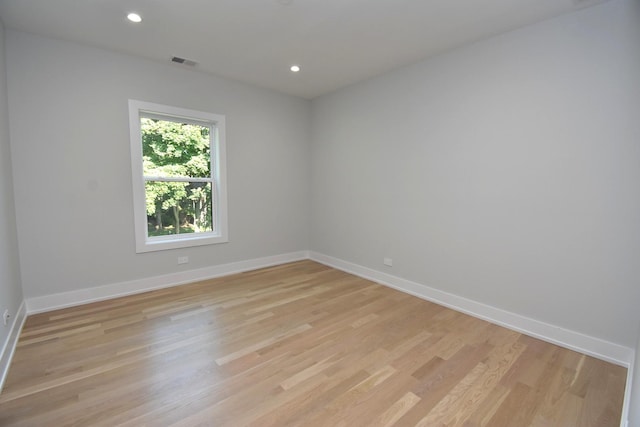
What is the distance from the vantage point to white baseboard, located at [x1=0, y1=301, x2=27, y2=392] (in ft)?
6.33

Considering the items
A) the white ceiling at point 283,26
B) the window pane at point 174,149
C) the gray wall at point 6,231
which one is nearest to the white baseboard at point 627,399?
the white ceiling at point 283,26

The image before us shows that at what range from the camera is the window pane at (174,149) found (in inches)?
137

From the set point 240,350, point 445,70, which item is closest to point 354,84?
point 445,70

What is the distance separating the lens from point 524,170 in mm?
2588

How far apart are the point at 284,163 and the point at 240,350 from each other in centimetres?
303

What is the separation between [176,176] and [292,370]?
9.25 ft

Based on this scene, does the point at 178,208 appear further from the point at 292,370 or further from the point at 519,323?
the point at 519,323

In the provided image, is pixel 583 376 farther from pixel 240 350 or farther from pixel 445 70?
pixel 445 70

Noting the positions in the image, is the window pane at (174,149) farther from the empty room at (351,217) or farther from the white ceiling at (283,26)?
the white ceiling at (283,26)

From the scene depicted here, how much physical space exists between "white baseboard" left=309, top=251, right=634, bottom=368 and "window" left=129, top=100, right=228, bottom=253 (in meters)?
2.42

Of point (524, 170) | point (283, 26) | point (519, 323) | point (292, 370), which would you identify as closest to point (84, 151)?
Answer: point (283, 26)

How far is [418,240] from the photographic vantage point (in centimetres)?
345

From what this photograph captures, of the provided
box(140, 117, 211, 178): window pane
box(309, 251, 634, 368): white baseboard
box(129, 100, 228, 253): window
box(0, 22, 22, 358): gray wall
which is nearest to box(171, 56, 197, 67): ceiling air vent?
box(129, 100, 228, 253): window

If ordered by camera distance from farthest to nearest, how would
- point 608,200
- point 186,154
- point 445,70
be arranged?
point 186,154, point 445,70, point 608,200
